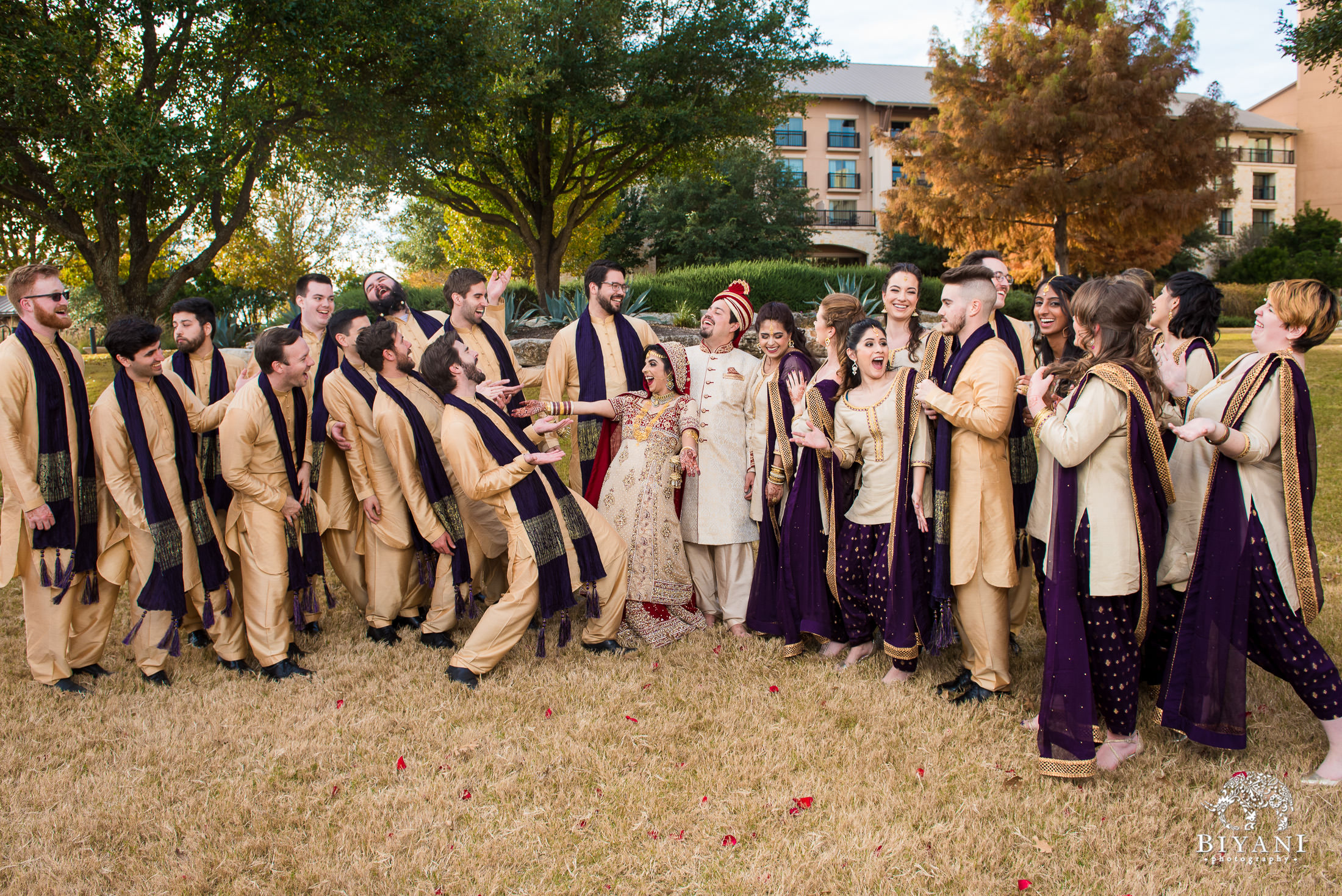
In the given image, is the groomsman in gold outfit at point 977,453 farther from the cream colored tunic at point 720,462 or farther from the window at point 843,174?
the window at point 843,174

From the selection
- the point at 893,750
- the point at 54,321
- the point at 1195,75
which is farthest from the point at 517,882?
the point at 1195,75

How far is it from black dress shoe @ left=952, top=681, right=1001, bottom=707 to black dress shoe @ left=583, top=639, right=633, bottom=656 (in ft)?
5.53

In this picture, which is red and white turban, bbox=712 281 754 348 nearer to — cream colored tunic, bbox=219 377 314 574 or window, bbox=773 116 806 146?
cream colored tunic, bbox=219 377 314 574

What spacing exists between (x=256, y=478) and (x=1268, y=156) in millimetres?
52400

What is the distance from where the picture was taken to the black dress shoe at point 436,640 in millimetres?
4730

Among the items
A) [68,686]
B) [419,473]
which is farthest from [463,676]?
[68,686]

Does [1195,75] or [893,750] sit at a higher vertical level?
[1195,75]

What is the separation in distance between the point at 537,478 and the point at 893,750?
210cm

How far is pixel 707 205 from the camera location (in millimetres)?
32094

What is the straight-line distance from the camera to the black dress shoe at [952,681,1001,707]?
3.83 metres

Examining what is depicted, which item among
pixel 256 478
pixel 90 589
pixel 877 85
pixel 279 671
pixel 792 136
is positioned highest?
pixel 877 85

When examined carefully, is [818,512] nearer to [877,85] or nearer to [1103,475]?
[1103,475]

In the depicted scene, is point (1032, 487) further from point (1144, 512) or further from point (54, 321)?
point (54, 321)

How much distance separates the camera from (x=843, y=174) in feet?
128
